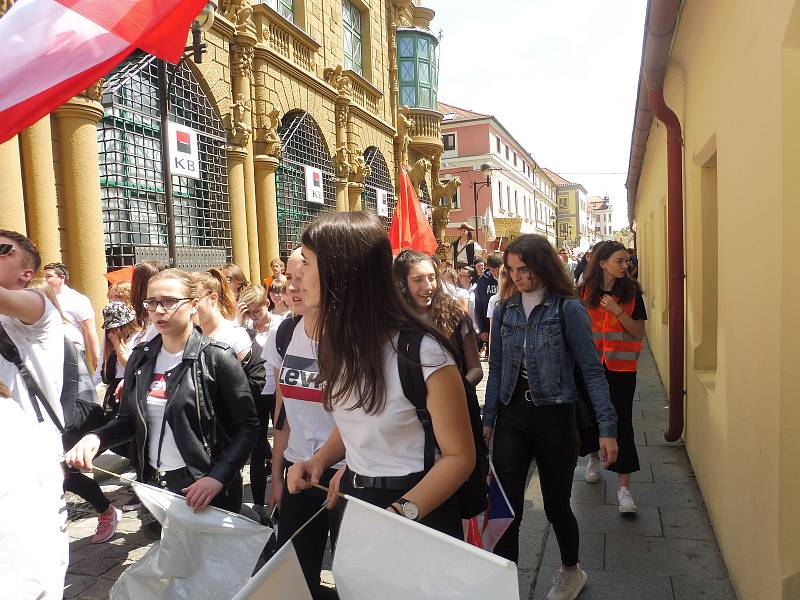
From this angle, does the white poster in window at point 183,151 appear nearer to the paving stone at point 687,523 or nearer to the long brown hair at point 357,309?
the paving stone at point 687,523

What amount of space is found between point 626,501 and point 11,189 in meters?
7.15

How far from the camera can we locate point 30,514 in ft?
5.33

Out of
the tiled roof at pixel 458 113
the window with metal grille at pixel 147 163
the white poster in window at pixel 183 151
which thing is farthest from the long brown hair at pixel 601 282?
the tiled roof at pixel 458 113

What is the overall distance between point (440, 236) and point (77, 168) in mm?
16687

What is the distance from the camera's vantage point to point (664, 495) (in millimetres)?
4492

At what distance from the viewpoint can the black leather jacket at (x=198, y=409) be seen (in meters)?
2.81

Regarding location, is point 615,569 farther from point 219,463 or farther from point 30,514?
point 30,514

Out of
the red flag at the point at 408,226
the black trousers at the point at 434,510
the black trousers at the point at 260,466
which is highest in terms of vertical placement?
the red flag at the point at 408,226

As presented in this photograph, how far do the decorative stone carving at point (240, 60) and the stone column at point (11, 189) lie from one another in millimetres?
5026

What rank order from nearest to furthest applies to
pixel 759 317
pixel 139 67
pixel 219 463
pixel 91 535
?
1. pixel 759 317
2. pixel 219 463
3. pixel 91 535
4. pixel 139 67

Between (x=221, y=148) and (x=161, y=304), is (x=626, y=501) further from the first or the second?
(x=221, y=148)

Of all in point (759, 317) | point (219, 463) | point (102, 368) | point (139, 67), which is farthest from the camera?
point (139, 67)

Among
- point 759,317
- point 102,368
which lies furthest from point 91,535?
point 759,317

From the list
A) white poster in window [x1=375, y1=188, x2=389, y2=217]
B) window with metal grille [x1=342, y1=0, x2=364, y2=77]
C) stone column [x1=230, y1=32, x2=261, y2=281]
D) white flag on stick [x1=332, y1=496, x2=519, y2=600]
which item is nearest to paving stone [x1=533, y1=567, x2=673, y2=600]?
white flag on stick [x1=332, y1=496, x2=519, y2=600]
